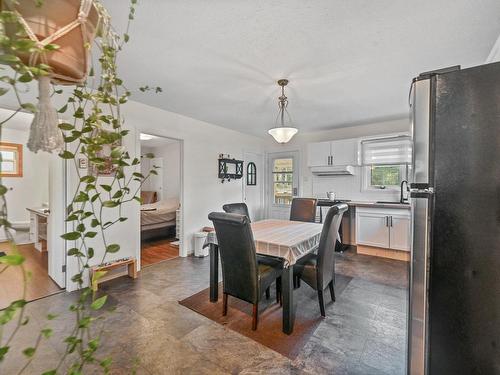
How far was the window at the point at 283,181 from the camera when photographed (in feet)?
19.2

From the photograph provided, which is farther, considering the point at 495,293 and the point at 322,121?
the point at 322,121

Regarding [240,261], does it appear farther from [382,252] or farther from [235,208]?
[382,252]

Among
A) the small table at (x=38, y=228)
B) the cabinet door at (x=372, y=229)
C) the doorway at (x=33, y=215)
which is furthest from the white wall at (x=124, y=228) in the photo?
the cabinet door at (x=372, y=229)

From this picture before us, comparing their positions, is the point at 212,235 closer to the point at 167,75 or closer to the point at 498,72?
the point at 167,75

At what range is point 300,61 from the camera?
2.34 metres

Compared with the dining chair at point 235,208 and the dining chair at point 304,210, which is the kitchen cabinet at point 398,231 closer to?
the dining chair at point 304,210

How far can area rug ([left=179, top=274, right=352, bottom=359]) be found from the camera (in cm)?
196

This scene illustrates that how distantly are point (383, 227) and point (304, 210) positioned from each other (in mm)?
1488

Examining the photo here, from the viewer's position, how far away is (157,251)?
4.43m

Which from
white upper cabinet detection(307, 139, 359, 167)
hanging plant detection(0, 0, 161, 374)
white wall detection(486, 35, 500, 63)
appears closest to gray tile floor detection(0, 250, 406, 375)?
hanging plant detection(0, 0, 161, 374)

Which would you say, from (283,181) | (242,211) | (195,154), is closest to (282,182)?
(283,181)

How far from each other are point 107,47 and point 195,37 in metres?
1.51

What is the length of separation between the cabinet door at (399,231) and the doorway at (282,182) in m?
2.16

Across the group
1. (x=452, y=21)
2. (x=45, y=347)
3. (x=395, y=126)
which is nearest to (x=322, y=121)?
(x=395, y=126)
